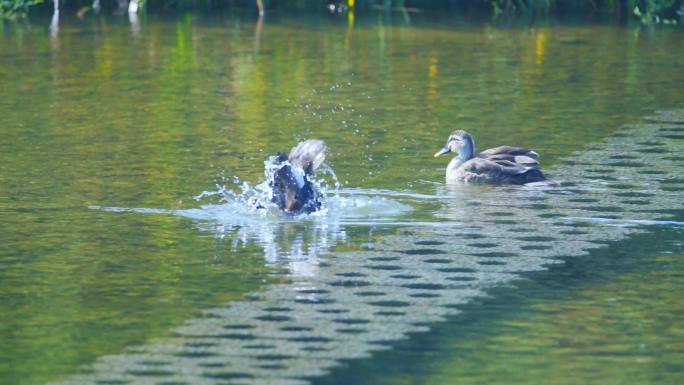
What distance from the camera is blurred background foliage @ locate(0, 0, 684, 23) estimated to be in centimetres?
2252

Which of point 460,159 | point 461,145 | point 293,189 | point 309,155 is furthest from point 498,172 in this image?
point 293,189

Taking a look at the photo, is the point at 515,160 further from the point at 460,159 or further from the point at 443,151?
the point at 443,151

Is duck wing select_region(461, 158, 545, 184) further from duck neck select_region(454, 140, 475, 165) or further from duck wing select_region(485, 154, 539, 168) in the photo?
duck neck select_region(454, 140, 475, 165)

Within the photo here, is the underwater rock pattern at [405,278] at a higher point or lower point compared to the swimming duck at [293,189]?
lower

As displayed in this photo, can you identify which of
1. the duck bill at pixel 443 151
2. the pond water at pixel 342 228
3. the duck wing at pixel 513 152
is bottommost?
the pond water at pixel 342 228

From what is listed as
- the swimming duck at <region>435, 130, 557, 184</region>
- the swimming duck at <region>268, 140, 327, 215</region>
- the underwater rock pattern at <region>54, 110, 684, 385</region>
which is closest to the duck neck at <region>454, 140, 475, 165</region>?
the swimming duck at <region>435, 130, 557, 184</region>

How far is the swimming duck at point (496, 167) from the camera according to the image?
10.7 meters

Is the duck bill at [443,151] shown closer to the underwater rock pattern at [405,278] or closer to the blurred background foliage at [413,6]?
the underwater rock pattern at [405,278]

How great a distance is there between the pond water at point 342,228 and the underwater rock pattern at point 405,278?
20mm

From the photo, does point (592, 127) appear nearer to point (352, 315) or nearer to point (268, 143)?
point (268, 143)

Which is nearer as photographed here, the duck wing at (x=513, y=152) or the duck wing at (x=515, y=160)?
the duck wing at (x=515, y=160)

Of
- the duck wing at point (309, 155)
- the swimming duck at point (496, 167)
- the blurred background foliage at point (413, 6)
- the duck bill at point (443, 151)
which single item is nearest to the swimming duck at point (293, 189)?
the duck wing at point (309, 155)

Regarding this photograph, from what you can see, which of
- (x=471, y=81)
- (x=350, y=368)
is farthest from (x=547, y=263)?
(x=471, y=81)

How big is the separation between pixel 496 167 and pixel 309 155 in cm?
140
